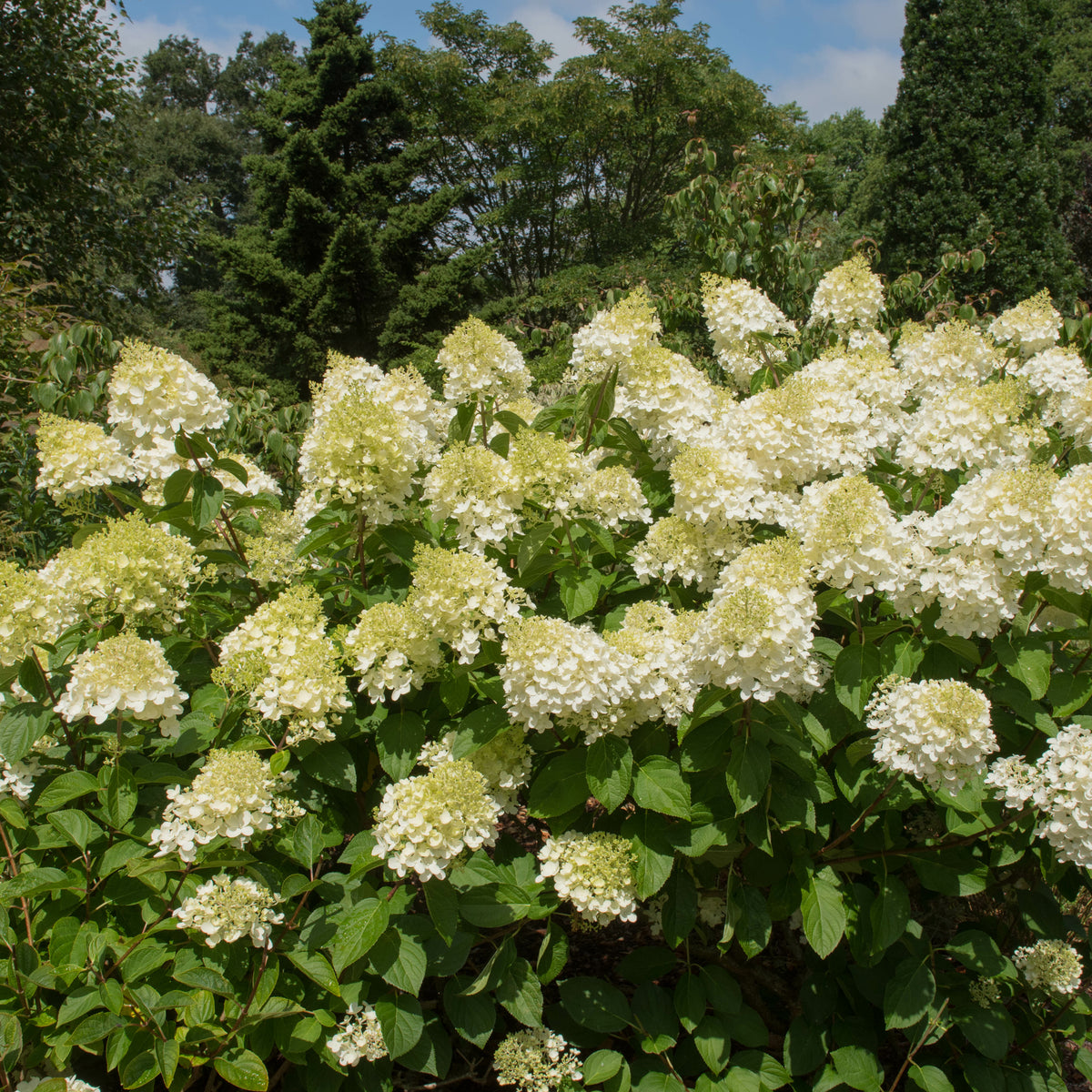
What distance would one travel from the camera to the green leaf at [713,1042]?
2014 millimetres

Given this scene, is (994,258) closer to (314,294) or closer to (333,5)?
(314,294)

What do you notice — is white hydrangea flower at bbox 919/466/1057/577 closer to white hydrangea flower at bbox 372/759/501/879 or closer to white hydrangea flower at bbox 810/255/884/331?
white hydrangea flower at bbox 372/759/501/879

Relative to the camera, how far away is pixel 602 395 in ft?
8.68

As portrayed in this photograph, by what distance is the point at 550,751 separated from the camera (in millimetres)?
2133

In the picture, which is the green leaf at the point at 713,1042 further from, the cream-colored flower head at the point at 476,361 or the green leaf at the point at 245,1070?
the cream-colored flower head at the point at 476,361

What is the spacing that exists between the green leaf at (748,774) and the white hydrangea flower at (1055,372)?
192 cm

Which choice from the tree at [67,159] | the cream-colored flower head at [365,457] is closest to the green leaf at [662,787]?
the cream-colored flower head at [365,457]

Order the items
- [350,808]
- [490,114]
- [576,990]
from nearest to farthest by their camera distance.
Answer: [576,990] → [350,808] → [490,114]

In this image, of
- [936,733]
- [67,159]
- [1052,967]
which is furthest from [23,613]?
[67,159]

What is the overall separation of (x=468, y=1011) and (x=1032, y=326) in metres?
3.22

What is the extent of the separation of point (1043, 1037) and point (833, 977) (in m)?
0.64

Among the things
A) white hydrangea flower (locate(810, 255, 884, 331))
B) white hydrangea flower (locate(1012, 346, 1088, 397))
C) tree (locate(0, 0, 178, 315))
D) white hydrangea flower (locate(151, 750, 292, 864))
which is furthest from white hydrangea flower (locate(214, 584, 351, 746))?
tree (locate(0, 0, 178, 315))

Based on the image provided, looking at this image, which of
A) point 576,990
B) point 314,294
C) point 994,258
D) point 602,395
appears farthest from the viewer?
point 314,294

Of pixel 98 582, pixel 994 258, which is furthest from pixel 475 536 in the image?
pixel 994 258
